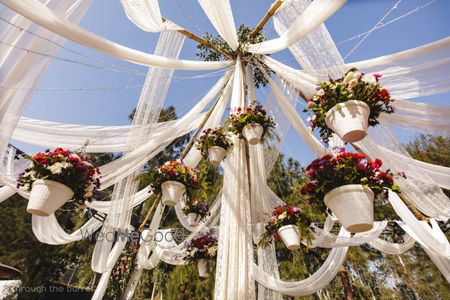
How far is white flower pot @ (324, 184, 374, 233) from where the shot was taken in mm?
1309

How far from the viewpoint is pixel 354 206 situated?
134cm

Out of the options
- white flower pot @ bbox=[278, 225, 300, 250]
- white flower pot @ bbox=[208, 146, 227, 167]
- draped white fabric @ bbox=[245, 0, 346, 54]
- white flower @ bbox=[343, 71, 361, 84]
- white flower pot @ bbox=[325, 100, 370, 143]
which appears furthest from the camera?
white flower pot @ bbox=[208, 146, 227, 167]

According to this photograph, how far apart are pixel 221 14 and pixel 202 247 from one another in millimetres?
→ 2680

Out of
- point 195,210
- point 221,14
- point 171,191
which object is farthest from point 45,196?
point 221,14

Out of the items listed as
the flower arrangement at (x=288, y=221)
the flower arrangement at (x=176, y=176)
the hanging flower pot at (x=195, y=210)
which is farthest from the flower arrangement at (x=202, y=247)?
the flower arrangement at (x=288, y=221)

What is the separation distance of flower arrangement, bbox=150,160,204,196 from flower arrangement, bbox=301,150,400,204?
4.02 ft

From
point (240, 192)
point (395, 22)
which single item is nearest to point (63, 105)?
point (240, 192)

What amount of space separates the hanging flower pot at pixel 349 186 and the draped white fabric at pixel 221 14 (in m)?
1.58

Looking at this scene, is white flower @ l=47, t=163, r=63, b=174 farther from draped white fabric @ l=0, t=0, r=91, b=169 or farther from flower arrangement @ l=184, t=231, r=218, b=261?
flower arrangement @ l=184, t=231, r=218, b=261

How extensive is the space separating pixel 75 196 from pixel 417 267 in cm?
967

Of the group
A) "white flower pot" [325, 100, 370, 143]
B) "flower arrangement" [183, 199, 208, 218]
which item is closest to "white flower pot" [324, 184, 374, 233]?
"white flower pot" [325, 100, 370, 143]

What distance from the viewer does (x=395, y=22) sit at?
6.50 ft

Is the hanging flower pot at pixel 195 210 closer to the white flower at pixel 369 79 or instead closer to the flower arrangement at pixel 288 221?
the flower arrangement at pixel 288 221

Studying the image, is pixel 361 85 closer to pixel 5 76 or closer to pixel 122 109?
pixel 5 76
